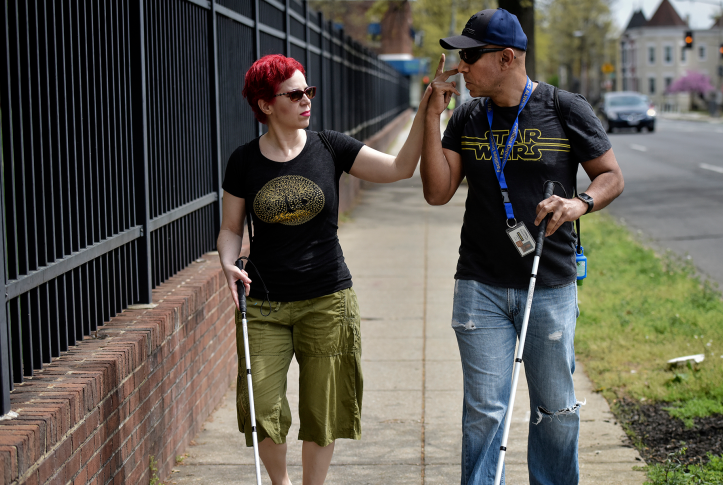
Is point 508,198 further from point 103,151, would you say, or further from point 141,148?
point 141,148

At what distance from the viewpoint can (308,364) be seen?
12.0 feet

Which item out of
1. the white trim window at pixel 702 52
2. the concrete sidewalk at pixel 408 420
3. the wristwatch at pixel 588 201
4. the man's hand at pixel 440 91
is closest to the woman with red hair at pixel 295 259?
the man's hand at pixel 440 91

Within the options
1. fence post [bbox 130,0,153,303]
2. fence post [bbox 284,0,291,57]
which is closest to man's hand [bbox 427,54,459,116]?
fence post [bbox 130,0,153,303]

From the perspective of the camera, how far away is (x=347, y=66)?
52.6 feet

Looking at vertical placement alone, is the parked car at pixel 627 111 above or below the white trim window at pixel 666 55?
below

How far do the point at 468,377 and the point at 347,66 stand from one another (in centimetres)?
1309

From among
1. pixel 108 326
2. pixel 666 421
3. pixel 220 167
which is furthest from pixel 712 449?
pixel 220 167

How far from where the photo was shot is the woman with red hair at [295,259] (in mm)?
3535

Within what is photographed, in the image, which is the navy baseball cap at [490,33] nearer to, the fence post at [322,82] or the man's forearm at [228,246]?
the man's forearm at [228,246]

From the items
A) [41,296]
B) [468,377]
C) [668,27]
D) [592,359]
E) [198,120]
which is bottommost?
[592,359]

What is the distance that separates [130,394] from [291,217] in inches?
40.7

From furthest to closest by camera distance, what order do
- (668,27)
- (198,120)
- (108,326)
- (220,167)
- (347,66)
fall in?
(668,27) → (347,66) → (220,167) → (198,120) → (108,326)

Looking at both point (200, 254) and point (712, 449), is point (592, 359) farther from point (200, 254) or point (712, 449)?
point (200, 254)

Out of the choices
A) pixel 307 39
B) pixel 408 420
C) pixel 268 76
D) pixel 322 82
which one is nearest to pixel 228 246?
pixel 268 76
